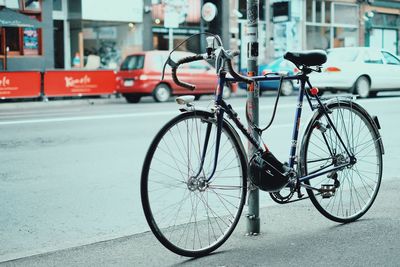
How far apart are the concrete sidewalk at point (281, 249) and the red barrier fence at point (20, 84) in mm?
15996

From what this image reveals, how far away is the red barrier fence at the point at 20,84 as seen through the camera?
65.6ft

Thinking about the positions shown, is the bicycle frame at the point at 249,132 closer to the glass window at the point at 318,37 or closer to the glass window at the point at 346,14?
the glass window at the point at 318,37

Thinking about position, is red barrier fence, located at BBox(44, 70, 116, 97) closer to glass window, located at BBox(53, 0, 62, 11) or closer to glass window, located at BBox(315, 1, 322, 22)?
glass window, located at BBox(53, 0, 62, 11)

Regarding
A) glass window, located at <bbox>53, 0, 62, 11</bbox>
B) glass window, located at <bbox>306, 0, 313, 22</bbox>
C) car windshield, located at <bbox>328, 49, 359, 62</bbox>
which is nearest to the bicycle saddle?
car windshield, located at <bbox>328, 49, 359, 62</bbox>

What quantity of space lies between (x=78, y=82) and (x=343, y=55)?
8.18 metres

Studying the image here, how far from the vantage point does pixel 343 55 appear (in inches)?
794

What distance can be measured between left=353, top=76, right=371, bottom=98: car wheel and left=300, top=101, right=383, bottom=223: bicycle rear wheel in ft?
48.5

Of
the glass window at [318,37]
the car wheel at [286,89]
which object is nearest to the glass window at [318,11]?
the glass window at [318,37]

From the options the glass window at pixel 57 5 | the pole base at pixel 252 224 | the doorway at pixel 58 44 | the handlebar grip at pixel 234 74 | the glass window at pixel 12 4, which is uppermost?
the glass window at pixel 57 5

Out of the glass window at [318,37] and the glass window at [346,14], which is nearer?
the glass window at [318,37]

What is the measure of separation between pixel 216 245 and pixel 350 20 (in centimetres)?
3525

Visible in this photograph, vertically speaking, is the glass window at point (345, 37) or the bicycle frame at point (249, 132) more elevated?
the glass window at point (345, 37)

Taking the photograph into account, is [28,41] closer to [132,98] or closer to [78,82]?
[78,82]

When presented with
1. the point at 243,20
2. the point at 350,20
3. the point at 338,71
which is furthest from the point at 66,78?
the point at 350,20
